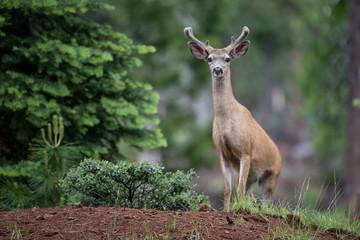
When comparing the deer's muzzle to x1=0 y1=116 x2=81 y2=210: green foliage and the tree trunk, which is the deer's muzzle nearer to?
x1=0 y1=116 x2=81 y2=210: green foliage

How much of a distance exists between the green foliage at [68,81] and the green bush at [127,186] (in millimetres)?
1621

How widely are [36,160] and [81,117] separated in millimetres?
924

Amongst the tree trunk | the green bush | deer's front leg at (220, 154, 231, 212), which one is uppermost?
the tree trunk

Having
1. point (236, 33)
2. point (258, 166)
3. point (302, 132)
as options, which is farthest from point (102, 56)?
point (302, 132)

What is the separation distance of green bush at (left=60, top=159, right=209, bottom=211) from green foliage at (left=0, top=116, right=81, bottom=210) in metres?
0.90

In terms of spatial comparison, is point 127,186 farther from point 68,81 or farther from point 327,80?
point 327,80

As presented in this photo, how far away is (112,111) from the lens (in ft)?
24.9

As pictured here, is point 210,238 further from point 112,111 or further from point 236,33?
point 236,33

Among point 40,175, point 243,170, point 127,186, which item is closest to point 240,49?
point 243,170

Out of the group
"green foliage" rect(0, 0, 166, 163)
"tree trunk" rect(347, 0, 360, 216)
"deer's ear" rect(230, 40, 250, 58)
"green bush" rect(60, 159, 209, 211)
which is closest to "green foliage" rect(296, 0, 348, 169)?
"tree trunk" rect(347, 0, 360, 216)

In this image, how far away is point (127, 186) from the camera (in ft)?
18.7

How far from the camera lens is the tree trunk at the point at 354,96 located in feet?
51.2

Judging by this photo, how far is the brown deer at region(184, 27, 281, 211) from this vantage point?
22.2 feet

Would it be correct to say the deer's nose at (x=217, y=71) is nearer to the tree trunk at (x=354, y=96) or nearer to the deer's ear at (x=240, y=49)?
the deer's ear at (x=240, y=49)
